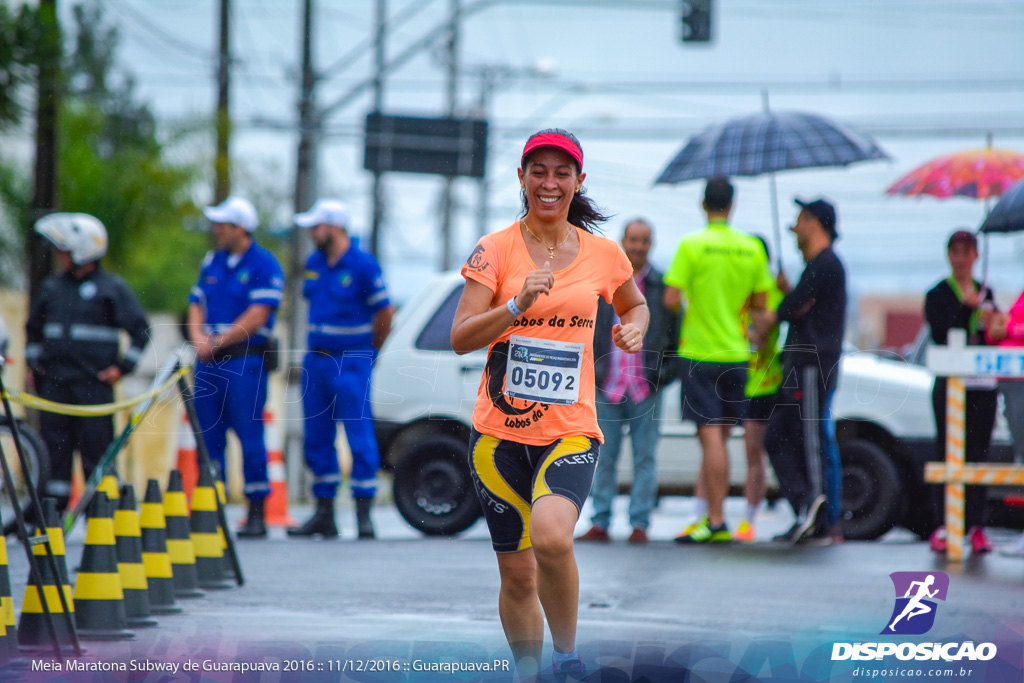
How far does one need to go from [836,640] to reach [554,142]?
2.25m

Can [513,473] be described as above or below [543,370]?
below

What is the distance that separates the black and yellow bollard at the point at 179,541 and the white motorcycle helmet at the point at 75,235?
216cm

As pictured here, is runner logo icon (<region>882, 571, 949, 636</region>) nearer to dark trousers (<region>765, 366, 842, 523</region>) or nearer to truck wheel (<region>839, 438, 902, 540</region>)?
dark trousers (<region>765, 366, 842, 523</region>)

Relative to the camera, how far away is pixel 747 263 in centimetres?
741

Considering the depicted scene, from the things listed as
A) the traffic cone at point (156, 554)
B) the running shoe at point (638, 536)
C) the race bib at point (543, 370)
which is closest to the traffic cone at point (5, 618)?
the traffic cone at point (156, 554)

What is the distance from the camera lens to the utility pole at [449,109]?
21781 millimetres

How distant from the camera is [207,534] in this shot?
623 cm

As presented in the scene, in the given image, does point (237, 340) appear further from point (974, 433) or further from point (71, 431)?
point (974, 433)

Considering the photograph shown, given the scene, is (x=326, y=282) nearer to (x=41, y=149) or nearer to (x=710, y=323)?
(x=710, y=323)

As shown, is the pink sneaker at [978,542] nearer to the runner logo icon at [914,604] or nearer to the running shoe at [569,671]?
the runner logo icon at [914,604]

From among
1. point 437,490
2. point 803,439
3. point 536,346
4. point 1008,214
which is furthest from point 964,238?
point 536,346

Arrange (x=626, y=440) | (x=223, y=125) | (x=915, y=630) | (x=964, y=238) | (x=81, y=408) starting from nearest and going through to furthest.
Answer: (x=915, y=630), (x=81, y=408), (x=964, y=238), (x=626, y=440), (x=223, y=125)

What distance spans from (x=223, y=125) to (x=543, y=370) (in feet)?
46.5

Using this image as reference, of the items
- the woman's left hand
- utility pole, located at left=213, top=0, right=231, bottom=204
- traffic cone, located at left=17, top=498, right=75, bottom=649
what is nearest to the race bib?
the woman's left hand
